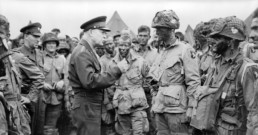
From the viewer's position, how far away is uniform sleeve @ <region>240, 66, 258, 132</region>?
528 cm

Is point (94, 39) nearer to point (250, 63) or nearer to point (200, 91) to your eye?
point (200, 91)

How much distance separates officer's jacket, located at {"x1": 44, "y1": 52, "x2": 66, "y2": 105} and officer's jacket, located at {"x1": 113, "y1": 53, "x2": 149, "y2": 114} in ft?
6.38

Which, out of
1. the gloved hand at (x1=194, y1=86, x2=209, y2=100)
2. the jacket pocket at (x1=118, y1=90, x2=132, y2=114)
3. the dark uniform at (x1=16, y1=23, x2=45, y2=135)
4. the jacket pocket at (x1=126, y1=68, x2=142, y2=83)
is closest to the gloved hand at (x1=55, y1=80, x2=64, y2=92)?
the dark uniform at (x1=16, y1=23, x2=45, y2=135)

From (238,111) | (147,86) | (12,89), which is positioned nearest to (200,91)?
(238,111)

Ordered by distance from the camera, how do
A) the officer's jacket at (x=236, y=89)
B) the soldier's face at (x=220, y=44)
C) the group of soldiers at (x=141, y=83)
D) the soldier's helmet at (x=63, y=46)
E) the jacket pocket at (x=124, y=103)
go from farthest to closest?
1. the soldier's helmet at (x=63, y=46)
2. the jacket pocket at (x=124, y=103)
3. the soldier's face at (x=220, y=44)
4. the group of soldiers at (x=141, y=83)
5. the officer's jacket at (x=236, y=89)

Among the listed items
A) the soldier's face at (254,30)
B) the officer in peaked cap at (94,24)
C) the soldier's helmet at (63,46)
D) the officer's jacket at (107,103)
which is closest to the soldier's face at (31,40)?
the officer's jacket at (107,103)

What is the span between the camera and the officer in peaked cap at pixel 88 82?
25.1 feet

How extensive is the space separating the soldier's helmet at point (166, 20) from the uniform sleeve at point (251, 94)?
9.44ft

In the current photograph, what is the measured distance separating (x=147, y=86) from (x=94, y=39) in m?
4.19

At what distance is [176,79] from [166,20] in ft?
3.27

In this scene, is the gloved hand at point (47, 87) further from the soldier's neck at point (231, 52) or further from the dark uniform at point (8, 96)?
the soldier's neck at point (231, 52)

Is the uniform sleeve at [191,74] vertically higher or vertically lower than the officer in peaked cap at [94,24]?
lower

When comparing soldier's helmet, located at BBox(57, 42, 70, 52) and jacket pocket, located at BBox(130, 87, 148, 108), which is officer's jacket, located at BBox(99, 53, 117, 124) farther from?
soldier's helmet, located at BBox(57, 42, 70, 52)

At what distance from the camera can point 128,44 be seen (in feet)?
38.0
